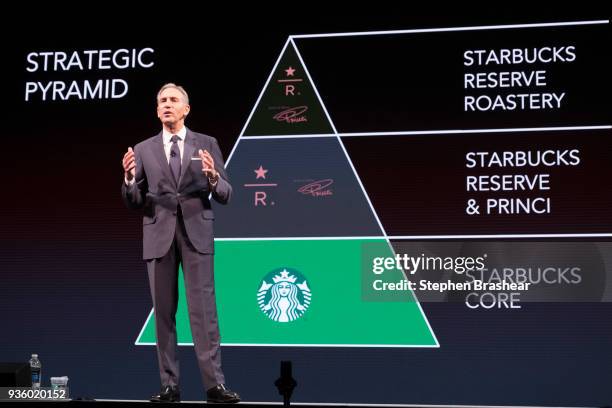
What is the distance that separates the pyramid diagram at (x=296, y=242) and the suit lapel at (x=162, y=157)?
94 centimetres

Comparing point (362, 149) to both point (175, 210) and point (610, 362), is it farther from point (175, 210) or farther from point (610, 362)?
point (610, 362)

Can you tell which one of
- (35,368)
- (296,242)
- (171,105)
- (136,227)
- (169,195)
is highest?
(171,105)

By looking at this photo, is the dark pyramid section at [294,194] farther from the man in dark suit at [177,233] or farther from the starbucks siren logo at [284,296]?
the man in dark suit at [177,233]

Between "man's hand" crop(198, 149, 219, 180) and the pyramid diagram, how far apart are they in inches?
45.3

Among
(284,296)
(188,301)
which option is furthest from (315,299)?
(188,301)

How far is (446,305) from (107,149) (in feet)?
8.33

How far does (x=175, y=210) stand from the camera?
17.2ft

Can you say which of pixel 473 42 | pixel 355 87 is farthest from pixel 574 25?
pixel 355 87

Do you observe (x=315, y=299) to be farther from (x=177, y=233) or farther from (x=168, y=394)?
(x=168, y=394)

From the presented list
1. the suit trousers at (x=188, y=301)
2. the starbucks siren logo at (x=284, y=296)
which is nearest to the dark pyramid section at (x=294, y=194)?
the starbucks siren logo at (x=284, y=296)

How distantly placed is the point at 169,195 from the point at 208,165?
340 mm

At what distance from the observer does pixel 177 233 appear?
17.2 feet
